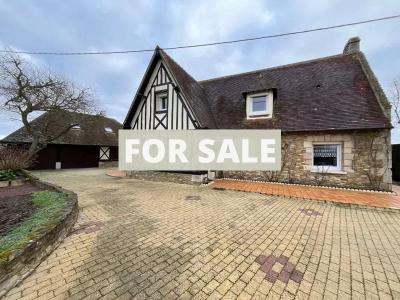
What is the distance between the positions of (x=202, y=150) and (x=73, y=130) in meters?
14.8

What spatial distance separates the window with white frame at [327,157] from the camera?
7.81 metres

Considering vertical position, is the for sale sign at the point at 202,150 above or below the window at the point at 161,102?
below

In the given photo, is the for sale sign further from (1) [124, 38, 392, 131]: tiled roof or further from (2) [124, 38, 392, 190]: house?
(1) [124, 38, 392, 131]: tiled roof

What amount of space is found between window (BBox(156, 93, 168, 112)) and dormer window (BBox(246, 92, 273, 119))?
14.2ft

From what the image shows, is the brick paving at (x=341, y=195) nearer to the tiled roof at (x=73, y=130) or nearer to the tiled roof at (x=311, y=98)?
the tiled roof at (x=311, y=98)

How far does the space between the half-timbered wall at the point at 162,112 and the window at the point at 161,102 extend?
0.16m

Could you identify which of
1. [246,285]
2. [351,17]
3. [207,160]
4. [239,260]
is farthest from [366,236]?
[351,17]

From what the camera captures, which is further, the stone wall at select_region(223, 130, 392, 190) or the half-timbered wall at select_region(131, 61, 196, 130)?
the half-timbered wall at select_region(131, 61, 196, 130)

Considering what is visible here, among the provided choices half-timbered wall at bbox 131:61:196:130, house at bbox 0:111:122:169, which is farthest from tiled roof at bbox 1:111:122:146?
half-timbered wall at bbox 131:61:196:130

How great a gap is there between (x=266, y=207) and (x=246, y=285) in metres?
3.33

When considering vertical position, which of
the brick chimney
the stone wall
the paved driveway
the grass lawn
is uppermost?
the brick chimney

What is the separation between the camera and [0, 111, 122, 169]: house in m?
14.6

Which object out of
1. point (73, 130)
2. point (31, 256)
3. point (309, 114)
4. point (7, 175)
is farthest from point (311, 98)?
point (73, 130)

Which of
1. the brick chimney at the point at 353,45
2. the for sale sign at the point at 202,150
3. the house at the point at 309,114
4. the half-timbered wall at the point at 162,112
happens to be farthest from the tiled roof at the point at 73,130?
the brick chimney at the point at 353,45
